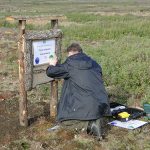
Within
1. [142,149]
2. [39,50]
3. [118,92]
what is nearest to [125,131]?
[142,149]

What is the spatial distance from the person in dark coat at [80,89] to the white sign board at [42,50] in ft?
1.30

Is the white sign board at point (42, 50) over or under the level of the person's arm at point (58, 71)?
over

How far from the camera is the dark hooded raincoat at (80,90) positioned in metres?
7.04

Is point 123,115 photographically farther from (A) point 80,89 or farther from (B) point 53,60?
(B) point 53,60

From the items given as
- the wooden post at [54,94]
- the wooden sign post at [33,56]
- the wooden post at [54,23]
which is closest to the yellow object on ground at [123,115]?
the wooden post at [54,94]

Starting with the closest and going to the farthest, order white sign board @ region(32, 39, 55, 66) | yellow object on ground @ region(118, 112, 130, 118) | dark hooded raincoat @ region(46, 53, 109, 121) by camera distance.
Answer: dark hooded raincoat @ region(46, 53, 109, 121) < white sign board @ region(32, 39, 55, 66) < yellow object on ground @ region(118, 112, 130, 118)

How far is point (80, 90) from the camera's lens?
23.3 ft

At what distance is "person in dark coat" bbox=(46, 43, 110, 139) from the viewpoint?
23.1ft

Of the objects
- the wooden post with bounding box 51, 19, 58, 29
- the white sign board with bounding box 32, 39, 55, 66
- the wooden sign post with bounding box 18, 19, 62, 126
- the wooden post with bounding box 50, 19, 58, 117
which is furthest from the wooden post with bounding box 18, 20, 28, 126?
→ the wooden post with bounding box 51, 19, 58, 29

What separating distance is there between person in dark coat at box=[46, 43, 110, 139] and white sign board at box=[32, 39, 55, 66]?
395mm

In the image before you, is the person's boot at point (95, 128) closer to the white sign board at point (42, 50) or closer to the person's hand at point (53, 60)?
the person's hand at point (53, 60)

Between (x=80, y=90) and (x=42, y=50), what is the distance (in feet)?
3.33

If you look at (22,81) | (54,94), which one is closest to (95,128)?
(54,94)

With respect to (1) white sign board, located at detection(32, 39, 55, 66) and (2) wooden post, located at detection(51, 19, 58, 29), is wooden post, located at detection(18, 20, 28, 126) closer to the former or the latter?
(1) white sign board, located at detection(32, 39, 55, 66)
